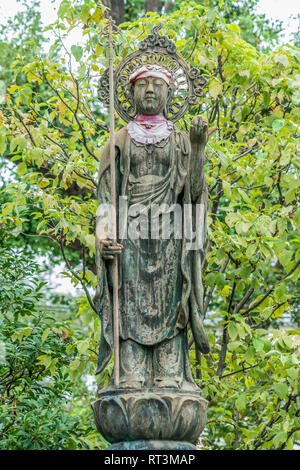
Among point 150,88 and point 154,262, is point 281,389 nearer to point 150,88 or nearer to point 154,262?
point 154,262

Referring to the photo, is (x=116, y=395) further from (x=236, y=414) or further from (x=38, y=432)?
(x=236, y=414)

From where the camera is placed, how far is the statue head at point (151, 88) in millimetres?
6957

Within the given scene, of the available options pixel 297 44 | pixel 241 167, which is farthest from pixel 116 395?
pixel 297 44

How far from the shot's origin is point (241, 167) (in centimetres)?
905

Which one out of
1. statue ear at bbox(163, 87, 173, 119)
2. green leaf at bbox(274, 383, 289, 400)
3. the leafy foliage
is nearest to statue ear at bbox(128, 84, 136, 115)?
statue ear at bbox(163, 87, 173, 119)

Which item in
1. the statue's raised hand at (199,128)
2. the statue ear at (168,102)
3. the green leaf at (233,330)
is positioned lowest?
the green leaf at (233,330)

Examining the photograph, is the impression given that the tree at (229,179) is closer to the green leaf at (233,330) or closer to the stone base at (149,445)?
the green leaf at (233,330)

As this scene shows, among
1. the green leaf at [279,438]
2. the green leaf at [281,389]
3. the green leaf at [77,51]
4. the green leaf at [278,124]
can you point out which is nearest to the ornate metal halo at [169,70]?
the green leaf at [278,124]

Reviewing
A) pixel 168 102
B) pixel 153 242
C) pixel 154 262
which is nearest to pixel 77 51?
pixel 168 102

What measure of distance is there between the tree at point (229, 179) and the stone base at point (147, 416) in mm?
2142

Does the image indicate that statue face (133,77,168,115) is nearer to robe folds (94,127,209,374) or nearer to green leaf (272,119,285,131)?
robe folds (94,127,209,374)

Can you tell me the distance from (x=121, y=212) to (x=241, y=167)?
258 centimetres

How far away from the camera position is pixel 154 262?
671 cm

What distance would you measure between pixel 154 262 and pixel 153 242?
0.15m
